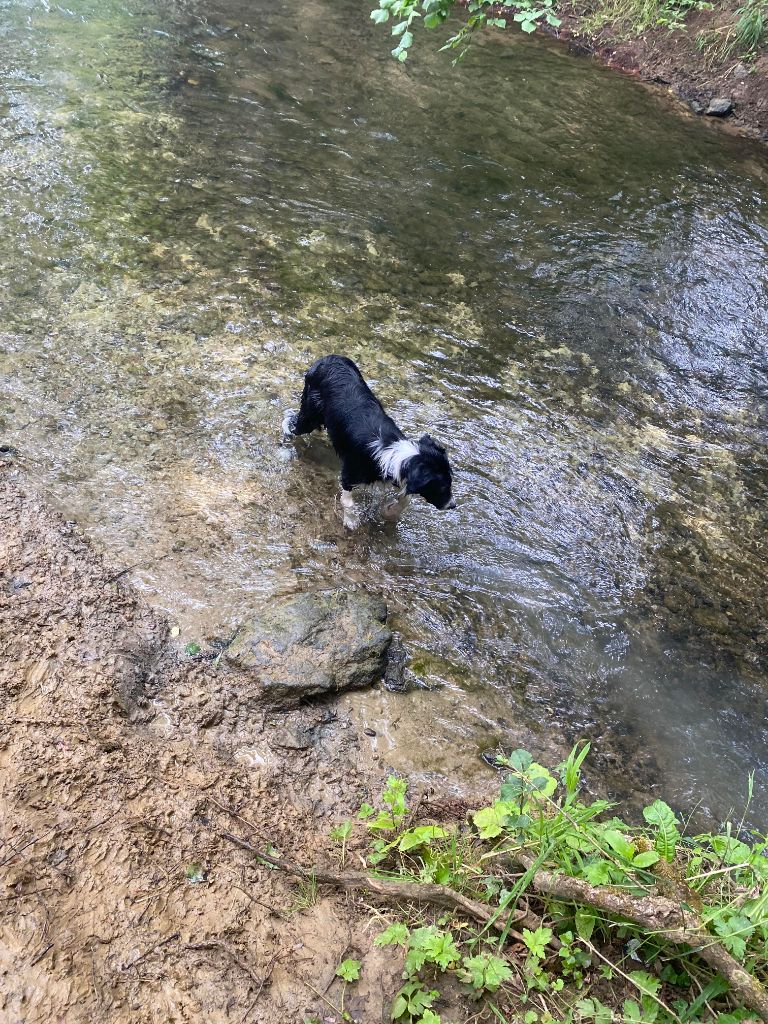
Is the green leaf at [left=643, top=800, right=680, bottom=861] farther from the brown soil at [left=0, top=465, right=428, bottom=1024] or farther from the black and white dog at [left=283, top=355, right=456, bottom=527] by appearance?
the black and white dog at [left=283, top=355, right=456, bottom=527]


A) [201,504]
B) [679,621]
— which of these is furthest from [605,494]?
[201,504]

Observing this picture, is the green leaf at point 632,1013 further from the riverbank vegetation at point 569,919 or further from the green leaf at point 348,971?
the green leaf at point 348,971

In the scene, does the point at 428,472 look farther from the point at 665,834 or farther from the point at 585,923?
the point at 585,923

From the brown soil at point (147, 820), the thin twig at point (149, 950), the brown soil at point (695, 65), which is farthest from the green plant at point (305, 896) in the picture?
the brown soil at point (695, 65)

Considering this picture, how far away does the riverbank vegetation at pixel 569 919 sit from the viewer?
7.27 ft

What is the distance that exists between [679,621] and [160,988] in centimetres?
355

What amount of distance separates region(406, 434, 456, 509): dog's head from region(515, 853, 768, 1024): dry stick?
2346 mm

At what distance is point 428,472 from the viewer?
423cm

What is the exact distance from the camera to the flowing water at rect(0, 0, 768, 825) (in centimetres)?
404

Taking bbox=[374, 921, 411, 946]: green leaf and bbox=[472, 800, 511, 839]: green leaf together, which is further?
bbox=[472, 800, 511, 839]: green leaf

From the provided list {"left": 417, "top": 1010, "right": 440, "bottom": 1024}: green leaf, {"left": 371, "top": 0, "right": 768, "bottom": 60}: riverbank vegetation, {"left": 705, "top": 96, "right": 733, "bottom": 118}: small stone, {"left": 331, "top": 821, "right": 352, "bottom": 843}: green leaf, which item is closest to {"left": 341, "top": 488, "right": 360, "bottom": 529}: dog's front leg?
{"left": 331, "top": 821, "right": 352, "bottom": 843}: green leaf

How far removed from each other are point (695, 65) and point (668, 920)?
45.1 ft

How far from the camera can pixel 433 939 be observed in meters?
2.39

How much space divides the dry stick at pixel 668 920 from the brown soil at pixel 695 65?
11.9 metres
